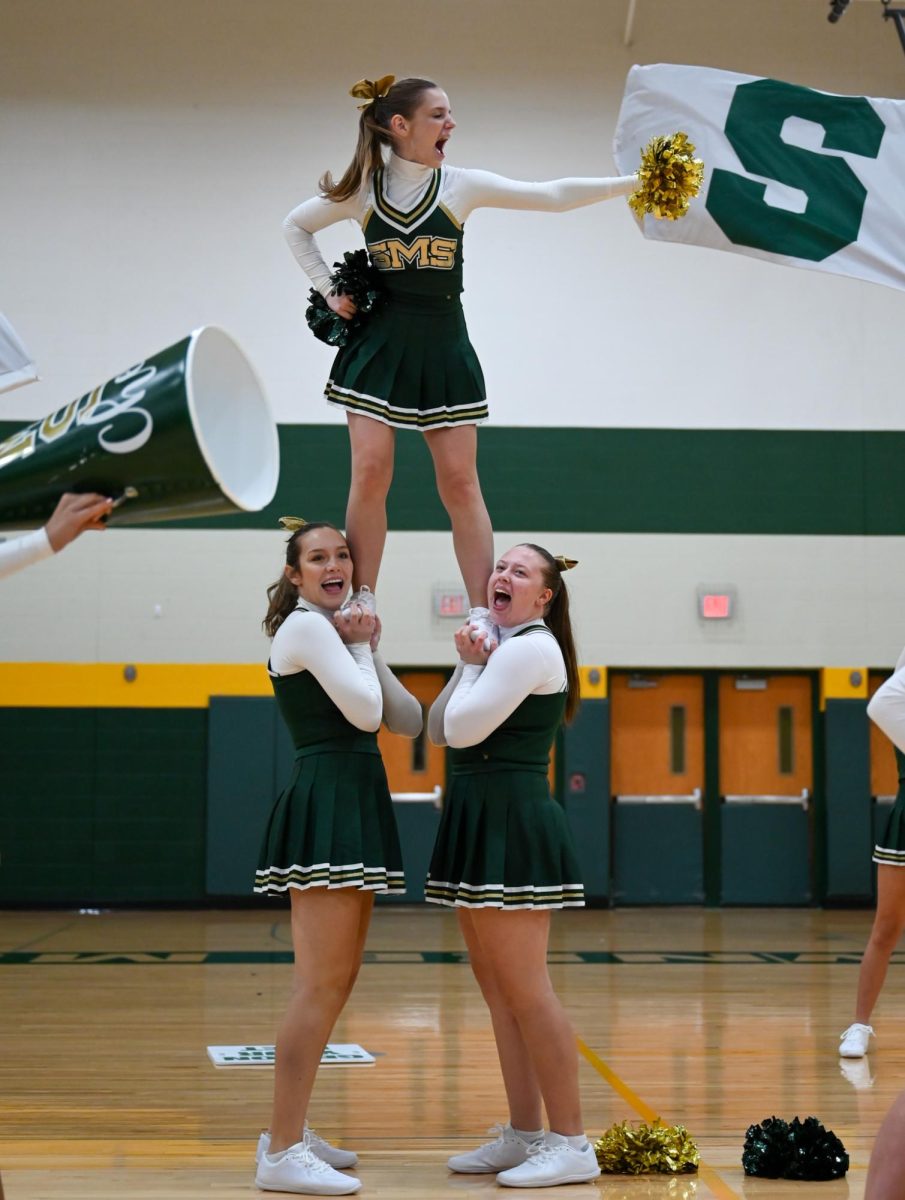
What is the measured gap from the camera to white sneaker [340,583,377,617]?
4.16 metres

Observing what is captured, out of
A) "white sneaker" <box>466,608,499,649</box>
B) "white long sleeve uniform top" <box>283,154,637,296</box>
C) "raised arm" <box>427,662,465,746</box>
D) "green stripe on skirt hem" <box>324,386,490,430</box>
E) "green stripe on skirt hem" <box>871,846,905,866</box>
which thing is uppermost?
"white long sleeve uniform top" <box>283,154,637,296</box>

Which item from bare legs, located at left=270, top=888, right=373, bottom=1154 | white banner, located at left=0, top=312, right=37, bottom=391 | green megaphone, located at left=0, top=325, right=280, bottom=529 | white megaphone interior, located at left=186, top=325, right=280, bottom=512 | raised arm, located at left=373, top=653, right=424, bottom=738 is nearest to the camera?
green megaphone, located at left=0, top=325, right=280, bottom=529

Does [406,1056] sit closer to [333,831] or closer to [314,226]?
[333,831]

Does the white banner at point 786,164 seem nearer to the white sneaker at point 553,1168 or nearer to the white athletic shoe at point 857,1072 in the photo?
the white athletic shoe at point 857,1072

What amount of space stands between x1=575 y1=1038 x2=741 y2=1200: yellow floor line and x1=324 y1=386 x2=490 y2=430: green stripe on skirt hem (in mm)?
2305

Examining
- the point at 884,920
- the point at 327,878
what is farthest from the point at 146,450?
the point at 884,920

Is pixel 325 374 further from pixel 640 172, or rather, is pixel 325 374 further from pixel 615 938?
pixel 640 172

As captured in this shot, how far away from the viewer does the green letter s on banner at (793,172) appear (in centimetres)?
614

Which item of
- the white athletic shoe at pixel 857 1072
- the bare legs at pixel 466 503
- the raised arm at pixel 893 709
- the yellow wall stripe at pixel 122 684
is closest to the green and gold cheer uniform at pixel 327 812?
the bare legs at pixel 466 503

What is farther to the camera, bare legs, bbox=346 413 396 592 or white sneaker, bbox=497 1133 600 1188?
bare legs, bbox=346 413 396 592

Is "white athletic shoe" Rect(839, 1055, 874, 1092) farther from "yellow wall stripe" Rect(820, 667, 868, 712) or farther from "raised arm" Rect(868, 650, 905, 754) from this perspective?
"yellow wall stripe" Rect(820, 667, 868, 712)

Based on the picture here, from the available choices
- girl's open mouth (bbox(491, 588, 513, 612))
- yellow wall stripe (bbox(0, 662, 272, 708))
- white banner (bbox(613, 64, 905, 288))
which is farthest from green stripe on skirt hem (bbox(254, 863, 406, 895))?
yellow wall stripe (bbox(0, 662, 272, 708))

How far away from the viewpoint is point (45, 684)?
12.7 metres

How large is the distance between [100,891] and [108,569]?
2.95m
